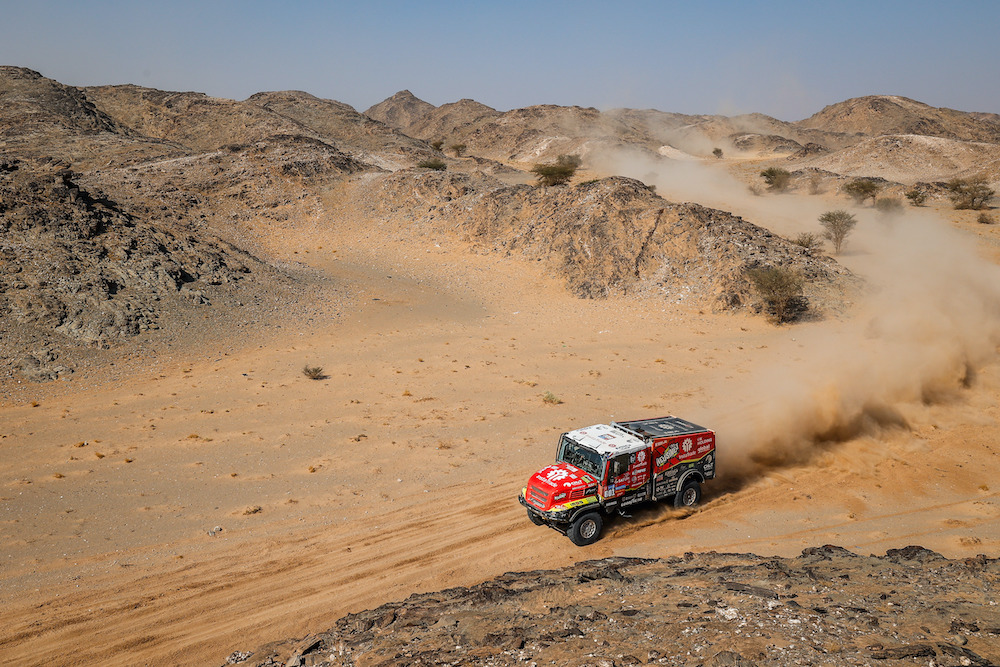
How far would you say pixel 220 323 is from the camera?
86.8 feet

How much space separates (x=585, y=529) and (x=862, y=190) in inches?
2013

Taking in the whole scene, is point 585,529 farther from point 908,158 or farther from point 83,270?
point 908,158

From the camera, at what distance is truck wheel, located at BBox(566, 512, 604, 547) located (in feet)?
40.2

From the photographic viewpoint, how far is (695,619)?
8086 mm

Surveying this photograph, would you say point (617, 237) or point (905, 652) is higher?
point (617, 237)

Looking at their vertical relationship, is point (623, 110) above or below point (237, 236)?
above

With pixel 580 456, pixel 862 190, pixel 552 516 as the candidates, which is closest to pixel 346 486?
pixel 552 516

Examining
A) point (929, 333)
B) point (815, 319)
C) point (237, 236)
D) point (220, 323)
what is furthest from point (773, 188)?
point (220, 323)

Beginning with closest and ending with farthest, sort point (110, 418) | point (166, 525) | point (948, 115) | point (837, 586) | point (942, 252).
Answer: point (837, 586) < point (166, 525) < point (110, 418) < point (942, 252) < point (948, 115)

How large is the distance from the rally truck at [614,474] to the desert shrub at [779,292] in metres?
18.0

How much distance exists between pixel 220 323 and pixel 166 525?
1476cm

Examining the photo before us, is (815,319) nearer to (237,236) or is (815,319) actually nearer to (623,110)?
(237,236)

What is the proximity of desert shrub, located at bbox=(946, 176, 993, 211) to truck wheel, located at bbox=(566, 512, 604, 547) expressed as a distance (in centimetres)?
5202

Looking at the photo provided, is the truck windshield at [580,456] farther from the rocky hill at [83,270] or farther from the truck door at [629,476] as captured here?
the rocky hill at [83,270]
